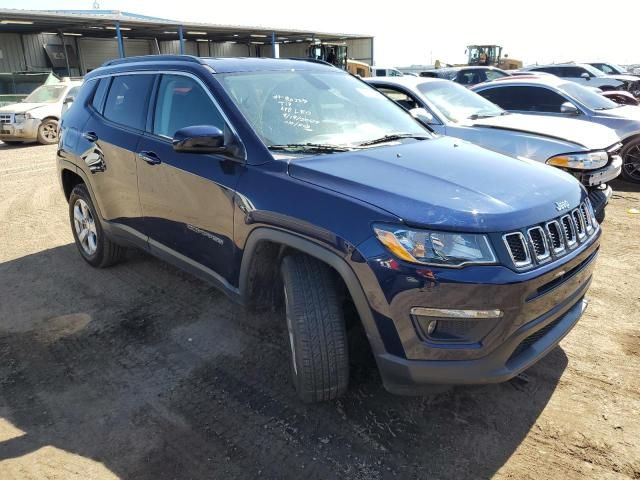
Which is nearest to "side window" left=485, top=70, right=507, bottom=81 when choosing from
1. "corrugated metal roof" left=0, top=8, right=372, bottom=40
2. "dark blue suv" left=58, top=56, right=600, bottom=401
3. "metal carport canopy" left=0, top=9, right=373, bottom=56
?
"dark blue suv" left=58, top=56, right=600, bottom=401

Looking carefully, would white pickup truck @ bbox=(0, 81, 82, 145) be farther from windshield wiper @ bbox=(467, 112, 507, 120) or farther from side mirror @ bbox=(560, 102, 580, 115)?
side mirror @ bbox=(560, 102, 580, 115)

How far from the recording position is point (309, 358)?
8.30 feet

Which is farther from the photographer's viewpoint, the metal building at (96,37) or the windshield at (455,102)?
the metal building at (96,37)

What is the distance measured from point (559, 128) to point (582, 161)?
100 cm

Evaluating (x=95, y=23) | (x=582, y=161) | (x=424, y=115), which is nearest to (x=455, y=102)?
(x=424, y=115)

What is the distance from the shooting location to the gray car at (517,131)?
211 inches

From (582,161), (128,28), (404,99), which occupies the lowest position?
(582,161)

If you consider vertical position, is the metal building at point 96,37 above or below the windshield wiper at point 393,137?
above

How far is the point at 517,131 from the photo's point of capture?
19.4 ft

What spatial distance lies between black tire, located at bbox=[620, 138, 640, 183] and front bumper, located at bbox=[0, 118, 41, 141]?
532 inches

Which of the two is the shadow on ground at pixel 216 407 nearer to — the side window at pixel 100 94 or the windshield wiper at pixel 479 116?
the side window at pixel 100 94

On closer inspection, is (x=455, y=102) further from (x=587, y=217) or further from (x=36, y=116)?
(x=36, y=116)

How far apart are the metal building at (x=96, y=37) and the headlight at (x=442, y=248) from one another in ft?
85.6

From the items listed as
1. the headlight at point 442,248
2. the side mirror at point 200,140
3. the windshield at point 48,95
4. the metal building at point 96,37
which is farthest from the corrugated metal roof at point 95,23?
the headlight at point 442,248
